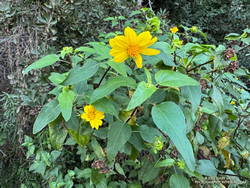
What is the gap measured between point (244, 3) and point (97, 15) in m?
2.65

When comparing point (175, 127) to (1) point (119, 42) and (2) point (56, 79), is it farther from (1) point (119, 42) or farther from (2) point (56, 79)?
(2) point (56, 79)

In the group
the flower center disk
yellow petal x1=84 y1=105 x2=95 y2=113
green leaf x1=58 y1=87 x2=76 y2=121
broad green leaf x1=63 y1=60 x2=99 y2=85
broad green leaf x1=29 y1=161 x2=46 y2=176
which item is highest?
the flower center disk

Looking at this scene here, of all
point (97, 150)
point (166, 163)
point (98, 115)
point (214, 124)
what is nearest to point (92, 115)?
point (98, 115)

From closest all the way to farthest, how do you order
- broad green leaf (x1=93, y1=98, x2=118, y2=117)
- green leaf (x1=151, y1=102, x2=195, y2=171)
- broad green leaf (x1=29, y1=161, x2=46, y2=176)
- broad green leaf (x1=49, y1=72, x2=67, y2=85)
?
green leaf (x1=151, y1=102, x2=195, y2=171), broad green leaf (x1=93, y1=98, x2=118, y2=117), broad green leaf (x1=49, y1=72, x2=67, y2=85), broad green leaf (x1=29, y1=161, x2=46, y2=176)

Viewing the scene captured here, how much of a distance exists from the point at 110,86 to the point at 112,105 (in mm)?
58

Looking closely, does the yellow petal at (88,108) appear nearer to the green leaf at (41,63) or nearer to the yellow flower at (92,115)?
the yellow flower at (92,115)

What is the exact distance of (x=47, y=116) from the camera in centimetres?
59

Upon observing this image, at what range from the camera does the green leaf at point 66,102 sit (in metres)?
0.54

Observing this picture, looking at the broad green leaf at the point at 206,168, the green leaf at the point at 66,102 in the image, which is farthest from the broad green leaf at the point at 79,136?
the broad green leaf at the point at 206,168

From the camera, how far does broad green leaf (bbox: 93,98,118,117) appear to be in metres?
0.56

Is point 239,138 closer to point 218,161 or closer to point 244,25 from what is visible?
point 218,161

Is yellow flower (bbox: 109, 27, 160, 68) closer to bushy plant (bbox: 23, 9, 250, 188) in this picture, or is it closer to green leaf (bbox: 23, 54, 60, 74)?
bushy plant (bbox: 23, 9, 250, 188)

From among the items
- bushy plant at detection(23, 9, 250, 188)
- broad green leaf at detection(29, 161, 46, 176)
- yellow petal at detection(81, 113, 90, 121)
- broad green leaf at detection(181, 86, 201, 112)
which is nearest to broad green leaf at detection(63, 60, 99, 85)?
bushy plant at detection(23, 9, 250, 188)

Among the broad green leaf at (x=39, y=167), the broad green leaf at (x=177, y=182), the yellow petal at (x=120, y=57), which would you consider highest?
the yellow petal at (x=120, y=57)
